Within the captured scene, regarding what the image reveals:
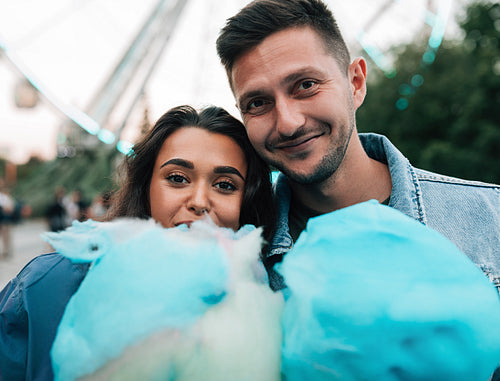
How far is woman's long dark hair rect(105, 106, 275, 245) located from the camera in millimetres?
1691

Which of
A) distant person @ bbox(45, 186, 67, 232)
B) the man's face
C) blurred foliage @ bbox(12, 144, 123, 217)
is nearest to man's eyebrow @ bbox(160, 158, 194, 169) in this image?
the man's face

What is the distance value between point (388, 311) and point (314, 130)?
2.95ft

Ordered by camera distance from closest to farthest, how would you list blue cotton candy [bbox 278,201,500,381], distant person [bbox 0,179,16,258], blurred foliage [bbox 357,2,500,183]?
blue cotton candy [bbox 278,201,500,381] < distant person [bbox 0,179,16,258] < blurred foliage [bbox 357,2,500,183]

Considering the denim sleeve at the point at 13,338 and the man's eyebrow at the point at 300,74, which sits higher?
the man's eyebrow at the point at 300,74

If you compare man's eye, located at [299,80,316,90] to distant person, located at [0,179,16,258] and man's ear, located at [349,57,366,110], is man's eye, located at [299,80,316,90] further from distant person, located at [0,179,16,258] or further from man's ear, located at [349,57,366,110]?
distant person, located at [0,179,16,258]

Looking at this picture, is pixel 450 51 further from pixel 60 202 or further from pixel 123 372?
pixel 123 372

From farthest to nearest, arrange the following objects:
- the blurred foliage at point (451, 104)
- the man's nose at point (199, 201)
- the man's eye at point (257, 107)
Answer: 1. the blurred foliage at point (451, 104)
2. the man's eye at point (257, 107)
3. the man's nose at point (199, 201)

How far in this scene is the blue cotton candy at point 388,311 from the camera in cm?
80

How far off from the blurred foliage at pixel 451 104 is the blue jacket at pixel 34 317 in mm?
14995

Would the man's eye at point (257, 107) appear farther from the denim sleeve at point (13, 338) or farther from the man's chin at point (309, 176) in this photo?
the denim sleeve at point (13, 338)

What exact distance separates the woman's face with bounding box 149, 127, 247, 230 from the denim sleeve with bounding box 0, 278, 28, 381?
1.65ft

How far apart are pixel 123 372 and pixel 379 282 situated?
54 cm

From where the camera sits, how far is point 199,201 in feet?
4.63

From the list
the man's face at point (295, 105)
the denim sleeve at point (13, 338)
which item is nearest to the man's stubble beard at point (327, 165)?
the man's face at point (295, 105)
